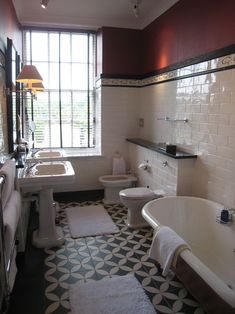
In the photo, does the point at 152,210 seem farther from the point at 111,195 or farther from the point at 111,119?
the point at 111,119

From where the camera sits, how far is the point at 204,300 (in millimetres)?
1654

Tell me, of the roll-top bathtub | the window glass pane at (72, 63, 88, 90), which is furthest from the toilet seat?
the window glass pane at (72, 63, 88, 90)

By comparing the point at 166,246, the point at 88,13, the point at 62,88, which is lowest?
the point at 166,246

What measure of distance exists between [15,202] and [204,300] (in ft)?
4.59

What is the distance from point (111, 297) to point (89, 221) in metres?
1.49

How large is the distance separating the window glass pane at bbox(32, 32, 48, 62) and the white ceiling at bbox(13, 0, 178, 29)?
19cm

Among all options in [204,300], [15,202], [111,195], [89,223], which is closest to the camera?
[204,300]

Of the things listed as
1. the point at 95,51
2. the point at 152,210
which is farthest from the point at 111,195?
the point at 95,51

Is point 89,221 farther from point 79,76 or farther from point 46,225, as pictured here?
point 79,76

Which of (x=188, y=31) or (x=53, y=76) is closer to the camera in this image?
(x=188, y=31)

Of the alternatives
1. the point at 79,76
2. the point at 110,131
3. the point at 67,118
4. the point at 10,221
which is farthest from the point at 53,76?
the point at 10,221

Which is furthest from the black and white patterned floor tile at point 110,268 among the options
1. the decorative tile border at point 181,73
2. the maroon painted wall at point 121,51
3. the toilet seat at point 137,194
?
the maroon painted wall at point 121,51

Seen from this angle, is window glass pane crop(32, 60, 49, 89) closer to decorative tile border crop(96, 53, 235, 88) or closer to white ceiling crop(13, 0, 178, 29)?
white ceiling crop(13, 0, 178, 29)

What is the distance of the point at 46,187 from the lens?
2787 millimetres
